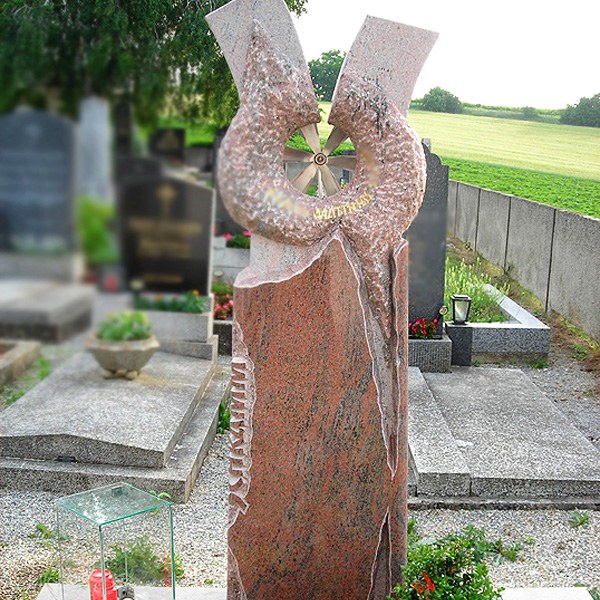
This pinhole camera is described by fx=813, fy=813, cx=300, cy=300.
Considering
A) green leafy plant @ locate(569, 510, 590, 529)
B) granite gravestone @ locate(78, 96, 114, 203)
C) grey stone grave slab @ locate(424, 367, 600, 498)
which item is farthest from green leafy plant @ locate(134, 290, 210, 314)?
green leafy plant @ locate(569, 510, 590, 529)

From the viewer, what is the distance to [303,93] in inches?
114

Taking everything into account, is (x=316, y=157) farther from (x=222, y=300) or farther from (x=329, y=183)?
(x=222, y=300)

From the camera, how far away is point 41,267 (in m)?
8.66

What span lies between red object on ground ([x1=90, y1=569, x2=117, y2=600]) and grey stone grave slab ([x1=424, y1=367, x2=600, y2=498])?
7.58 ft

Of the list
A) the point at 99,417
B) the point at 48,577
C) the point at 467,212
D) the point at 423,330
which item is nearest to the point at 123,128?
the point at 423,330

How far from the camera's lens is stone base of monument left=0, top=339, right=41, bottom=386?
676cm

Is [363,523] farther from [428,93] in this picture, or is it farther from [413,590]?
[428,93]

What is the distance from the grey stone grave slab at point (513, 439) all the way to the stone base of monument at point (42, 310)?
3.88 meters

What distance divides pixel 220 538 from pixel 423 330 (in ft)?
11.1

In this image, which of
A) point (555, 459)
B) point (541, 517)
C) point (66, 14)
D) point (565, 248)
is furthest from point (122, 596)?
point (66, 14)

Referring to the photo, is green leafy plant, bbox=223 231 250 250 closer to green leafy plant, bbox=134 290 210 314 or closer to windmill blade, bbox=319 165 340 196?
green leafy plant, bbox=134 290 210 314

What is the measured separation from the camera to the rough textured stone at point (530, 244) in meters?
10.1

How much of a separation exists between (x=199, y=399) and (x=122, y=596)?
110 inches

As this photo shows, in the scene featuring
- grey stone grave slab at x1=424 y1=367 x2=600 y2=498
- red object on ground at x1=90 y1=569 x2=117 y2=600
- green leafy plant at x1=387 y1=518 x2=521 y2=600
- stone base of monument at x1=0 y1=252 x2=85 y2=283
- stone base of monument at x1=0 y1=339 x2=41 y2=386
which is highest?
stone base of monument at x1=0 y1=252 x2=85 y2=283
